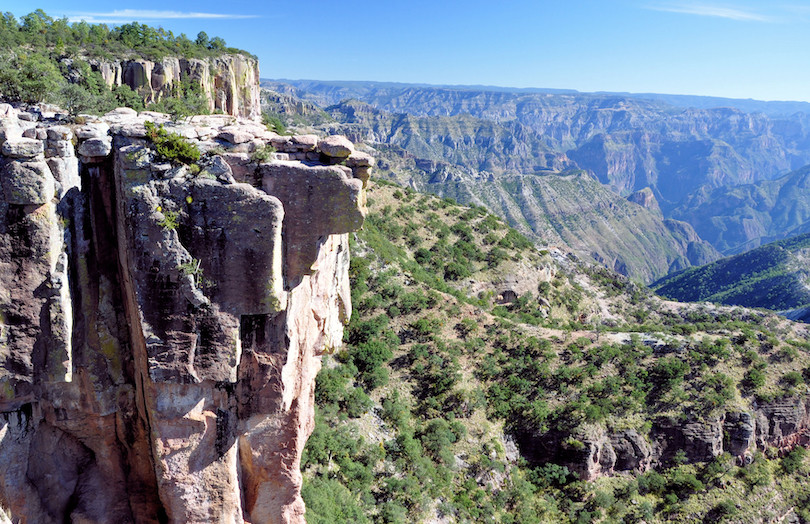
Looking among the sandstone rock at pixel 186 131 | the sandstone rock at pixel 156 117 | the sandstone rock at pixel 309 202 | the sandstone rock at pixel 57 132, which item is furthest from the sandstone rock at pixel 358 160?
the sandstone rock at pixel 57 132

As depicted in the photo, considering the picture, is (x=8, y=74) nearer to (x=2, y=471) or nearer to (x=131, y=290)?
(x=131, y=290)

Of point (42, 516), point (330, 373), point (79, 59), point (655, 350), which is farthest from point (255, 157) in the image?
point (79, 59)

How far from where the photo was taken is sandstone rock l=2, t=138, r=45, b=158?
1245cm

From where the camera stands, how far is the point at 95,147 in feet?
45.2

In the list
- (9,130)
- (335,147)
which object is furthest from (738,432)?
(9,130)

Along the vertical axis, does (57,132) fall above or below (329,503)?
above

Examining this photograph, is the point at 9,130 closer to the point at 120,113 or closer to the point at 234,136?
the point at 120,113

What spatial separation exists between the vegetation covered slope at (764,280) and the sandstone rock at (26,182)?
564 feet

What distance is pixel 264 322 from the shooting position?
15570mm

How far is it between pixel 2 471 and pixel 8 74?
1415 centimetres

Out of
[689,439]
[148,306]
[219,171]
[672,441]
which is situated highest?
[219,171]

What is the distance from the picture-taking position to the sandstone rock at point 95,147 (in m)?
13.7

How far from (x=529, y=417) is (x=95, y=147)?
37.8 metres

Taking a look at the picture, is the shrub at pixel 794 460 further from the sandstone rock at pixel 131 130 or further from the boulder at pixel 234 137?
the sandstone rock at pixel 131 130
